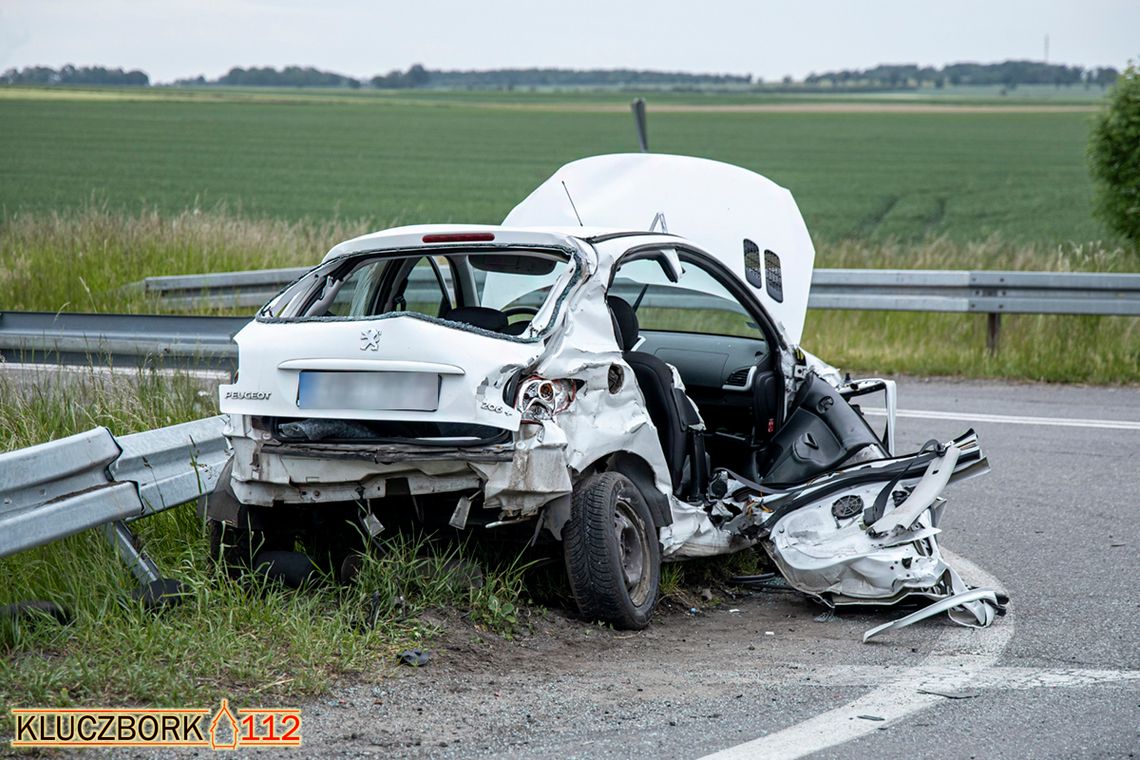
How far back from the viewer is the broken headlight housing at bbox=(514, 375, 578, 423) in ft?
16.8

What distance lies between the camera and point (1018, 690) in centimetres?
486

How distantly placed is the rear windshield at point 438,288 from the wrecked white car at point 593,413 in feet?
0.04

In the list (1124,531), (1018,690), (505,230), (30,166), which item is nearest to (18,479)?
(505,230)

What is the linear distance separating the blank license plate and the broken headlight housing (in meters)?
0.34

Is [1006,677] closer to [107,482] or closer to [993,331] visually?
[107,482]

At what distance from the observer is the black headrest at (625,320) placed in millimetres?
6051

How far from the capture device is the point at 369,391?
16.8 feet

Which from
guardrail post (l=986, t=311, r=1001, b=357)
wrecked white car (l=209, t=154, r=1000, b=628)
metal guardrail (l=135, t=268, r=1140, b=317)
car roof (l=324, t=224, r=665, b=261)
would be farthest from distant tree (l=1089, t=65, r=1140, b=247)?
car roof (l=324, t=224, r=665, b=261)

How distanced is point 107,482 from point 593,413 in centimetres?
203

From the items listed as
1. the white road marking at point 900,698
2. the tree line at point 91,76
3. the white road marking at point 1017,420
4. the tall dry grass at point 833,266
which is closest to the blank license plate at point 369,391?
the white road marking at point 900,698

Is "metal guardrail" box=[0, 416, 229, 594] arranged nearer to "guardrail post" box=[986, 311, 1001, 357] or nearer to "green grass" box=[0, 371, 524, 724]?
"green grass" box=[0, 371, 524, 724]

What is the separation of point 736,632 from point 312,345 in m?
2.24

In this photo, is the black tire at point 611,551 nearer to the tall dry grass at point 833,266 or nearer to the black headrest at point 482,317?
the black headrest at point 482,317

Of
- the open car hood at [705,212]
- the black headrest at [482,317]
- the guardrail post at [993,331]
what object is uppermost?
the open car hood at [705,212]
